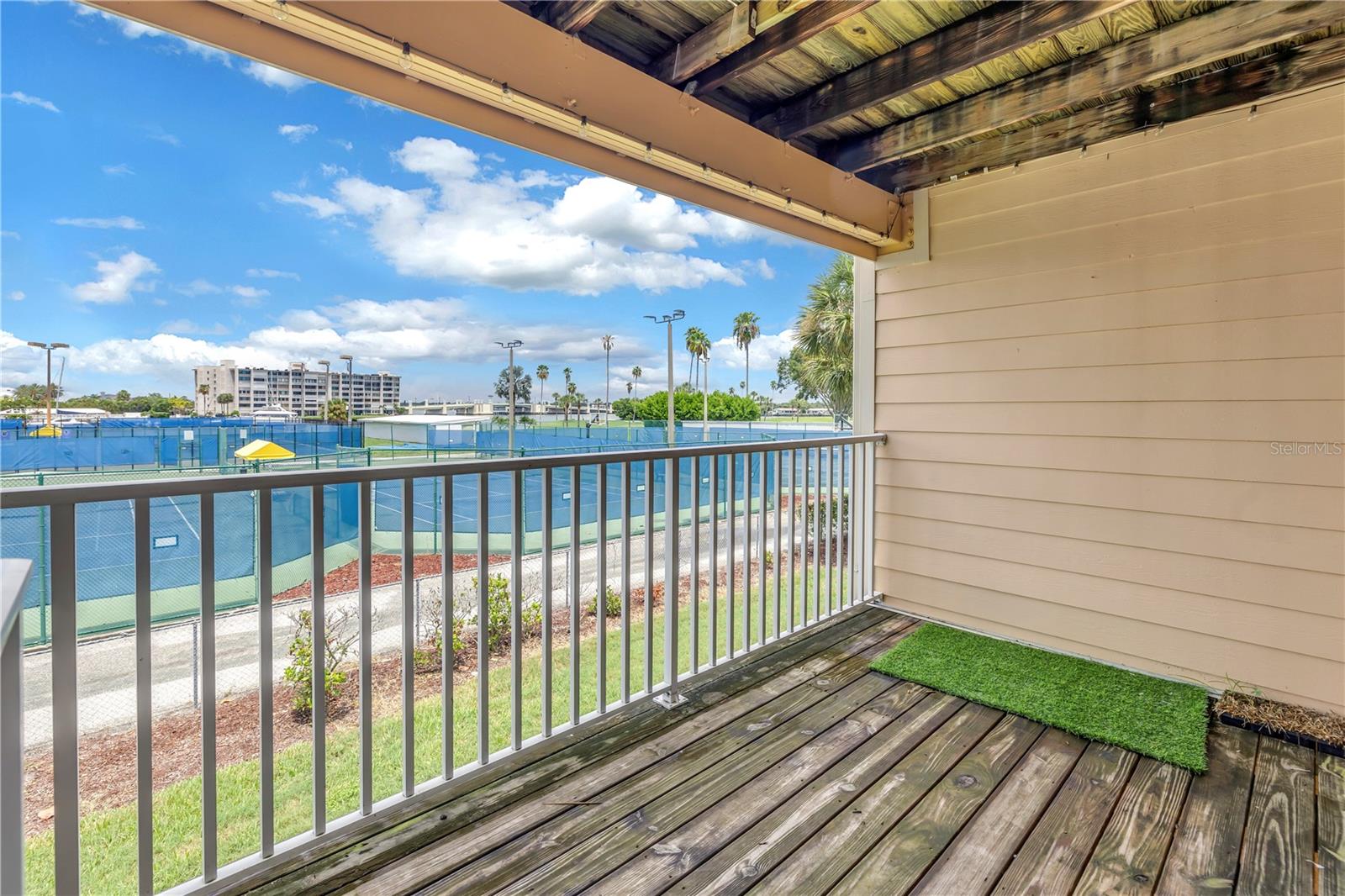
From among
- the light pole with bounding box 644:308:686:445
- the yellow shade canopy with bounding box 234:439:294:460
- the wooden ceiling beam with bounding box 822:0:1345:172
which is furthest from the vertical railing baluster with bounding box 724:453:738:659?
the light pole with bounding box 644:308:686:445

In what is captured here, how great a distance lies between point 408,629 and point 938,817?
1.51 meters

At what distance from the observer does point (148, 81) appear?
13.2 m

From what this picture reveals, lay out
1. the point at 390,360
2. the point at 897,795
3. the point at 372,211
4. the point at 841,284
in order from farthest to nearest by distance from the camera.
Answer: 1. the point at 372,211
2. the point at 390,360
3. the point at 841,284
4. the point at 897,795

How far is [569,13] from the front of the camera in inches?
71.5

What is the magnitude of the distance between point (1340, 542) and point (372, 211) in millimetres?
24703

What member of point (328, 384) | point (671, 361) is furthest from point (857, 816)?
point (328, 384)

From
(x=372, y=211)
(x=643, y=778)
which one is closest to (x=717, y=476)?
(x=643, y=778)

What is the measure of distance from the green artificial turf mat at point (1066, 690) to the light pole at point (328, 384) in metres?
6.72

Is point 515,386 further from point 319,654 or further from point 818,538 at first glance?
point 319,654

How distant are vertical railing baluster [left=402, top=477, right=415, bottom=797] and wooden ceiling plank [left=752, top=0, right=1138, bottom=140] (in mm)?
2104

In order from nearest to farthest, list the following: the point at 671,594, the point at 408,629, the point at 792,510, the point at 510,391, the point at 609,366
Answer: the point at 408,629 < the point at 671,594 < the point at 792,510 < the point at 510,391 < the point at 609,366

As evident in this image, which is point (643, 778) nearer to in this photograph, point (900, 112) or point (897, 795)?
point (897, 795)

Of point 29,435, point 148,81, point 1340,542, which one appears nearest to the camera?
point 1340,542

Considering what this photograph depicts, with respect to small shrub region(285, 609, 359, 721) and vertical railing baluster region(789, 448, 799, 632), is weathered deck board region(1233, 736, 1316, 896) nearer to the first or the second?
vertical railing baluster region(789, 448, 799, 632)
